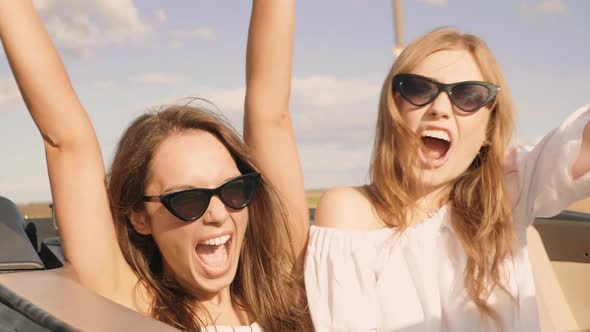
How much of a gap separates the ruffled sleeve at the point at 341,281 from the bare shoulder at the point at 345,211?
0.05 m

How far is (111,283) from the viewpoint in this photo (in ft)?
6.79

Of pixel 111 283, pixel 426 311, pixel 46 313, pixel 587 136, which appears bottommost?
pixel 426 311

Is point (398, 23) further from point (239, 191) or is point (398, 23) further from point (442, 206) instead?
point (239, 191)

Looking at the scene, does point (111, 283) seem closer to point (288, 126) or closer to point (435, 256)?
point (288, 126)

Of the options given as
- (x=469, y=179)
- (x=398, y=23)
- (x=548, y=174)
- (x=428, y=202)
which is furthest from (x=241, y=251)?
(x=398, y=23)

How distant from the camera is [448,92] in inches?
94.6

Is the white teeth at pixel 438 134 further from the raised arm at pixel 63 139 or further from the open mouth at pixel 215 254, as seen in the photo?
the raised arm at pixel 63 139

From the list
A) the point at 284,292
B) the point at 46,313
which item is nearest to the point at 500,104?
the point at 284,292

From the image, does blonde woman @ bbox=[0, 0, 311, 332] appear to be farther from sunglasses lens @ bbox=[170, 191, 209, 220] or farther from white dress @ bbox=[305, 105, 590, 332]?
white dress @ bbox=[305, 105, 590, 332]

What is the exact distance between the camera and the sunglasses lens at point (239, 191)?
2.13 metres

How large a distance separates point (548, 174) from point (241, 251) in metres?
0.94

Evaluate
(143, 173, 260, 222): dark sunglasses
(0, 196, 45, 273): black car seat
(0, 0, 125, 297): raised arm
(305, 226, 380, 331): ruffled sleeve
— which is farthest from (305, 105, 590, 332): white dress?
(0, 196, 45, 273): black car seat

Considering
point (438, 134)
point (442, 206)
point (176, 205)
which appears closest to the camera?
point (176, 205)

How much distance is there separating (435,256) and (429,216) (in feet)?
0.48
